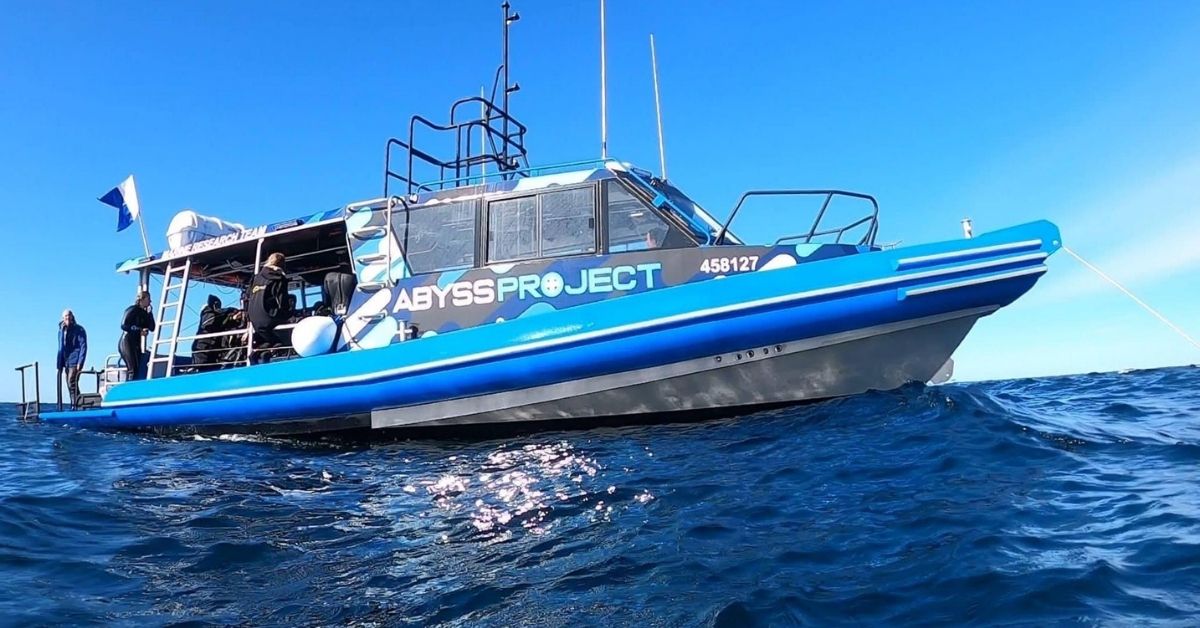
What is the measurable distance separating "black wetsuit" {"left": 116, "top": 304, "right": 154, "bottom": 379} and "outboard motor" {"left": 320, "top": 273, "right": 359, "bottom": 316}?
3.79m

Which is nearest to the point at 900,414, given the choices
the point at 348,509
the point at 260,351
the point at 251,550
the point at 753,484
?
the point at 753,484

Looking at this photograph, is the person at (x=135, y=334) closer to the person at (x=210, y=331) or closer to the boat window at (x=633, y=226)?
the person at (x=210, y=331)

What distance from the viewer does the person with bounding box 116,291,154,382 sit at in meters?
9.03

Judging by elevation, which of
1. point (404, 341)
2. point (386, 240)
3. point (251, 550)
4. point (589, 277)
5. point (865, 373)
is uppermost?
point (386, 240)

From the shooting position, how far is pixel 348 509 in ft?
12.3

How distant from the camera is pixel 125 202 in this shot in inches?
374

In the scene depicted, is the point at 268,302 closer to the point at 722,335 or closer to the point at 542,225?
the point at 542,225

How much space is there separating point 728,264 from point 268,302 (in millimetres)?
5172

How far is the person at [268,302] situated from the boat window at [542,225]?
2.77 m

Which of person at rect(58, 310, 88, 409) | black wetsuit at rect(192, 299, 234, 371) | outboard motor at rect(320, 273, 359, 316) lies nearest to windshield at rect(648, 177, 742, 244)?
outboard motor at rect(320, 273, 359, 316)

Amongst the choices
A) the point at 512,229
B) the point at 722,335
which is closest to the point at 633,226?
the point at 512,229

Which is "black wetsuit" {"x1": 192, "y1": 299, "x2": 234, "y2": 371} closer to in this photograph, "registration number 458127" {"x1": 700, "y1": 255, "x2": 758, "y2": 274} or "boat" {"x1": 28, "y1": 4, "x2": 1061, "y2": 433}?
"boat" {"x1": 28, "y1": 4, "x2": 1061, "y2": 433}

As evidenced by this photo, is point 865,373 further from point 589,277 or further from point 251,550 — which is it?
point 251,550

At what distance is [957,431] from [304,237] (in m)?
7.61
